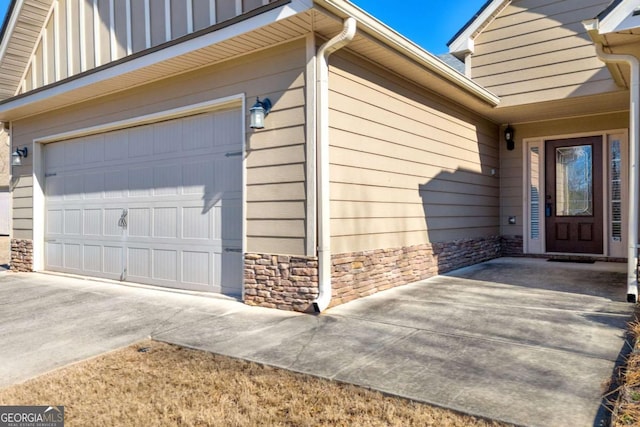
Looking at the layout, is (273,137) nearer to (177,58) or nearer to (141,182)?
(177,58)

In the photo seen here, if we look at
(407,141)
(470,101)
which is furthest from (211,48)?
(470,101)

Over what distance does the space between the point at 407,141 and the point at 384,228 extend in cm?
131

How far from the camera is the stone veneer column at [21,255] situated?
7.96 m

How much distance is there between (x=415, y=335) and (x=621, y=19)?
11.6 ft

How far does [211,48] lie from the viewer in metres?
4.97

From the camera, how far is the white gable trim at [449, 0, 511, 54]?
791cm

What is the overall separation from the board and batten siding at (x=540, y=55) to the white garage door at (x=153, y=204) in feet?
16.1

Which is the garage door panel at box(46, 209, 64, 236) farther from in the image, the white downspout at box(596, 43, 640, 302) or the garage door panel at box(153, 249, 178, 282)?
the white downspout at box(596, 43, 640, 302)

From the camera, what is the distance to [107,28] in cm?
652

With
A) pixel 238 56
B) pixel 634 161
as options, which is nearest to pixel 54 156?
pixel 238 56

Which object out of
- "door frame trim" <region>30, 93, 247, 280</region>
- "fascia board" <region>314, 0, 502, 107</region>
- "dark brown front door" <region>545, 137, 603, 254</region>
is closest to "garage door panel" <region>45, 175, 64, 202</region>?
"door frame trim" <region>30, 93, 247, 280</region>

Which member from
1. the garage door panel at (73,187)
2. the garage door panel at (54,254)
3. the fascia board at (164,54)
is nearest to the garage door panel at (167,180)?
the fascia board at (164,54)

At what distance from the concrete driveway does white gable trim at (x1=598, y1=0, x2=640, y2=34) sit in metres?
2.68

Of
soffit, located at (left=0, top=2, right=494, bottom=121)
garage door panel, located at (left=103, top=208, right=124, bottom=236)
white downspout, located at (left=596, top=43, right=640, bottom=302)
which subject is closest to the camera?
soffit, located at (left=0, top=2, right=494, bottom=121)
